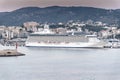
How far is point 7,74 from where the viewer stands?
1811 cm

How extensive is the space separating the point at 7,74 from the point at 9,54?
39.7 feet

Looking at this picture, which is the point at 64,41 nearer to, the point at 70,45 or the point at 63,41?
the point at 63,41

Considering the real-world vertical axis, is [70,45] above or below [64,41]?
below

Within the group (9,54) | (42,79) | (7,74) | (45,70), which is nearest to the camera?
(42,79)

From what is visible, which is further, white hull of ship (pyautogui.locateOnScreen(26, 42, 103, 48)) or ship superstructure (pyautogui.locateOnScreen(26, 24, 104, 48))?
A: ship superstructure (pyautogui.locateOnScreen(26, 24, 104, 48))

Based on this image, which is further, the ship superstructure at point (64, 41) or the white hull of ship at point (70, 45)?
the ship superstructure at point (64, 41)

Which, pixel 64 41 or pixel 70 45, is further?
Result: pixel 64 41

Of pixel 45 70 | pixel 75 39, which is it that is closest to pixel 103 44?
pixel 75 39

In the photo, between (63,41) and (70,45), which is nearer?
(70,45)

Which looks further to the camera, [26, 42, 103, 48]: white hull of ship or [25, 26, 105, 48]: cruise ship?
[25, 26, 105, 48]: cruise ship

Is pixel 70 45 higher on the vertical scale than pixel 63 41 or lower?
lower

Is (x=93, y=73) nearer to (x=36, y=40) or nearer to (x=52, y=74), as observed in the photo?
(x=52, y=74)

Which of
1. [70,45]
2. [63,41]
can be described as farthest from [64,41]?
[70,45]

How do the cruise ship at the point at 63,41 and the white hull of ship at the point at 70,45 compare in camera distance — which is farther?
the cruise ship at the point at 63,41
